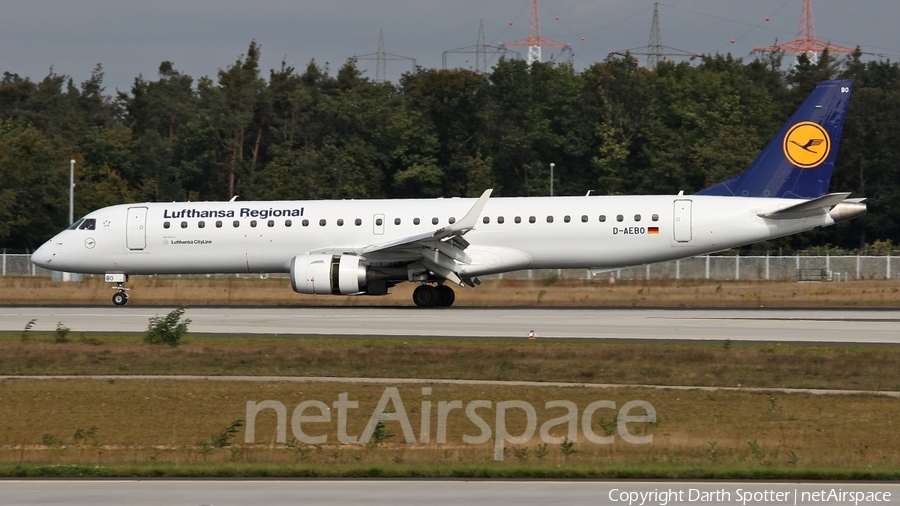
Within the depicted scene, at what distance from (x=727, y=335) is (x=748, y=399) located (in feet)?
23.9

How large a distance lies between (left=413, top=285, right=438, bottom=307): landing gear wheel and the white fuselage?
115 cm

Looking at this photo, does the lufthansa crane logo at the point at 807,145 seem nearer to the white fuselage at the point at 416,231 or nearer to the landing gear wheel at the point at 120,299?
the white fuselage at the point at 416,231

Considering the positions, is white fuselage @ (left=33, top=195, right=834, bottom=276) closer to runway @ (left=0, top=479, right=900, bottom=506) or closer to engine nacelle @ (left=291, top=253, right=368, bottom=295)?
engine nacelle @ (left=291, top=253, right=368, bottom=295)

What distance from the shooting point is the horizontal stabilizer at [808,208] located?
29188 mm

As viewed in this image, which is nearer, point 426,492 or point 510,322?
point 426,492

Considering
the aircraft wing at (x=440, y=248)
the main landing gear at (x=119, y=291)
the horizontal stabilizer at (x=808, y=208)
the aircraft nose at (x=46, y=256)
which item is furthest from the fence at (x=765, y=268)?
the aircraft nose at (x=46, y=256)

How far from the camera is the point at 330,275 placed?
95.9 feet

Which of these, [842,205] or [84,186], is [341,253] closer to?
[842,205]

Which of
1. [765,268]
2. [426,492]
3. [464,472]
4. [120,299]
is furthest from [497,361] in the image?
[765,268]

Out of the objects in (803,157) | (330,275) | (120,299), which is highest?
(803,157)

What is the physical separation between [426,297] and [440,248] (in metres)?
1.94

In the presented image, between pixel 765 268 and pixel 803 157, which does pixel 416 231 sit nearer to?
pixel 803 157

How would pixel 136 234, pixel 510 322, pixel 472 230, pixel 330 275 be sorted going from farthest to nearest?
pixel 136 234, pixel 472 230, pixel 330 275, pixel 510 322

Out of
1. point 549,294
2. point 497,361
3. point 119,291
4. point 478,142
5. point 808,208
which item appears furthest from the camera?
point 478,142
